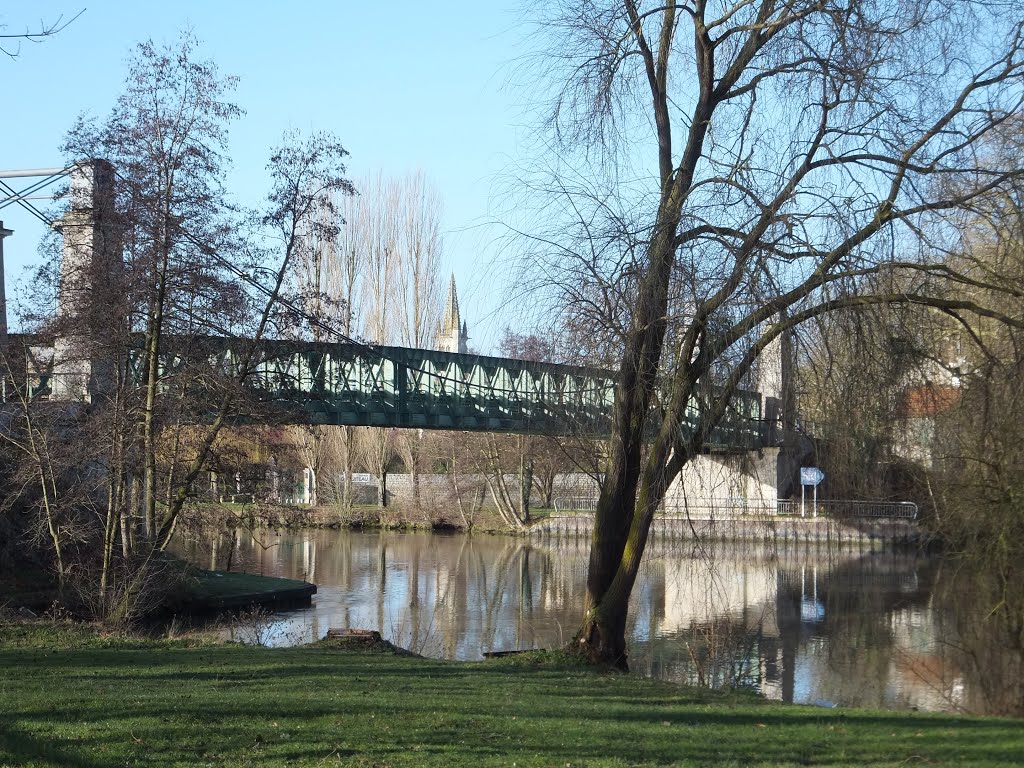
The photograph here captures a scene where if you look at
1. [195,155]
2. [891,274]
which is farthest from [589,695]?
[195,155]

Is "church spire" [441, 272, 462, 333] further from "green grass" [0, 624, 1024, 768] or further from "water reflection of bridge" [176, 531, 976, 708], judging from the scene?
"green grass" [0, 624, 1024, 768]

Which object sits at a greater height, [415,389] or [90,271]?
[90,271]

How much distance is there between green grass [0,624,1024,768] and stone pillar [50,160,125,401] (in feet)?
21.4

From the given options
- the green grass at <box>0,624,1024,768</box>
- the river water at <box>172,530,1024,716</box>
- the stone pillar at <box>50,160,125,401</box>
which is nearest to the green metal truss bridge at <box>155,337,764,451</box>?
the stone pillar at <box>50,160,125,401</box>

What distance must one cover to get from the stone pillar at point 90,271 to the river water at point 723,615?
12.9ft

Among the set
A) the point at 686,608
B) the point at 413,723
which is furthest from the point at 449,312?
the point at 413,723

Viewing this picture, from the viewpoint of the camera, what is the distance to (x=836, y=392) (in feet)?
35.9

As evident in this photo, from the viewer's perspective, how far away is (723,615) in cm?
2403

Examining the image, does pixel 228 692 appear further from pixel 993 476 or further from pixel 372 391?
pixel 372 391

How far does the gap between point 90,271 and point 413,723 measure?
1144cm

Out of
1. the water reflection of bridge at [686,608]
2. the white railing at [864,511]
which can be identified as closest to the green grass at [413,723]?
the water reflection of bridge at [686,608]

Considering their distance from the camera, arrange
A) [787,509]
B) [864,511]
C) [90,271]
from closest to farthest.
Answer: [90,271] → [864,511] → [787,509]

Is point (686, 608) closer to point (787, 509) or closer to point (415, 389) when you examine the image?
point (415, 389)

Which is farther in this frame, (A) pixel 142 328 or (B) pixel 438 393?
(B) pixel 438 393
